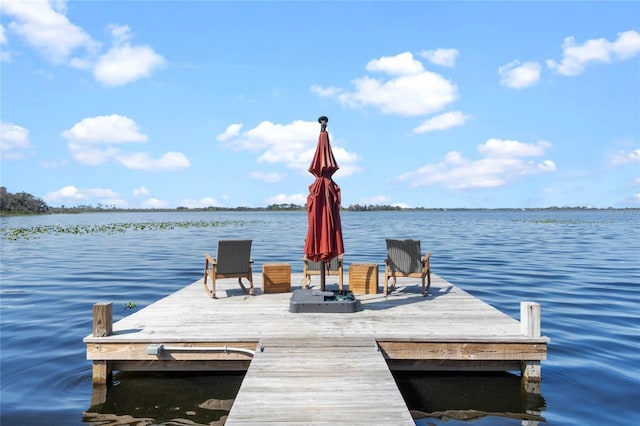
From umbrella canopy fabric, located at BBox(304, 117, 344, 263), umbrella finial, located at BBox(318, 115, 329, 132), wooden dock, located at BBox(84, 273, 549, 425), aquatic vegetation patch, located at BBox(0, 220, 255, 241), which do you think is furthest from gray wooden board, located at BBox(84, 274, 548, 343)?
aquatic vegetation patch, located at BBox(0, 220, 255, 241)

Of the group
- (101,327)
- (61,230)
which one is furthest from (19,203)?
(101,327)

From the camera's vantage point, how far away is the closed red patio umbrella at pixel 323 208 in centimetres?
703

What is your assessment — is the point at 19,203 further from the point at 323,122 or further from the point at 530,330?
the point at 530,330

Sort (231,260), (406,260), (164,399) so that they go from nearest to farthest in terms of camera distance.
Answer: (164,399)
(231,260)
(406,260)

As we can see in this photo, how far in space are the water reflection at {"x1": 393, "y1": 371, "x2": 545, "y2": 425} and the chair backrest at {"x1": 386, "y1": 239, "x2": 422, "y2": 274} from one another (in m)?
2.13

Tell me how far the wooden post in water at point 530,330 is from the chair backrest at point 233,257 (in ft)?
14.6

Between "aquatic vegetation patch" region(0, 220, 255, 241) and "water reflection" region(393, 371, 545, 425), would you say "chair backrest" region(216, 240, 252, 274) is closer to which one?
"water reflection" region(393, 371, 545, 425)

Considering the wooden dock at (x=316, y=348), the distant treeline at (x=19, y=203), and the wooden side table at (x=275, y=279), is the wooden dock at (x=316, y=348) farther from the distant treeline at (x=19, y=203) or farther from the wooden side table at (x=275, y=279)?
the distant treeline at (x=19, y=203)

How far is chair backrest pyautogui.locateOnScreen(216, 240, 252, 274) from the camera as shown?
8.05m

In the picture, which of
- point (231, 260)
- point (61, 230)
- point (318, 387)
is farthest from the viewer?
point (61, 230)

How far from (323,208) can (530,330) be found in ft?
10.6

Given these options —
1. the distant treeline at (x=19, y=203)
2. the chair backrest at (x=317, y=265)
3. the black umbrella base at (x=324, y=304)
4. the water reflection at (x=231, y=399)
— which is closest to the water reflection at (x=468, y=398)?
the water reflection at (x=231, y=399)

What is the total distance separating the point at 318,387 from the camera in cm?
429

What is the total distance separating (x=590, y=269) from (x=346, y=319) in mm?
14143
